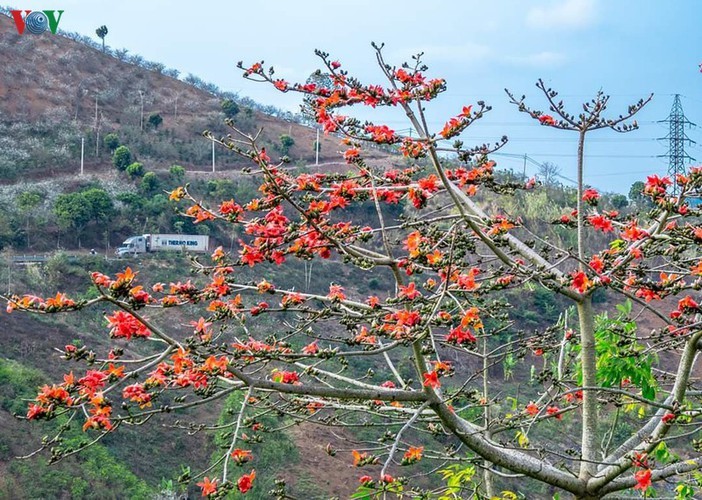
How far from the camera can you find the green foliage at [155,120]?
38.8m

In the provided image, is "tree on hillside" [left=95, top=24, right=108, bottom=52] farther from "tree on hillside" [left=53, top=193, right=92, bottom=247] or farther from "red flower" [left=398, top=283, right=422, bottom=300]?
"red flower" [left=398, top=283, right=422, bottom=300]

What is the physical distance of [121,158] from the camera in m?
32.6

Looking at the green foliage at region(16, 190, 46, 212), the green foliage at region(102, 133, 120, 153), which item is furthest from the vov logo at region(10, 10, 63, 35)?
the green foliage at region(16, 190, 46, 212)

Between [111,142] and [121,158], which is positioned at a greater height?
[111,142]

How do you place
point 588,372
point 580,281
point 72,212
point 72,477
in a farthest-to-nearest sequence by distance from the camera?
1. point 72,212
2. point 72,477
3. point 588,372
4. point 580,281

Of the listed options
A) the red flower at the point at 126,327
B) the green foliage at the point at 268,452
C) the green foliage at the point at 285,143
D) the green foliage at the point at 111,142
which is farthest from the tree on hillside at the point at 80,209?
the red flower at the point at 126,327

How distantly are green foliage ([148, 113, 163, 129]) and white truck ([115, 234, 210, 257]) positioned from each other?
520 inches

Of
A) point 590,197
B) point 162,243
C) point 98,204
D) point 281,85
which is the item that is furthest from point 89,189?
point 590,197

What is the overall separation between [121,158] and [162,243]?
7.89 meters

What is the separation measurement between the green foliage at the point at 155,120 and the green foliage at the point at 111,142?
3504mm

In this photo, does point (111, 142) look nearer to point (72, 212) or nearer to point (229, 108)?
point (229, 108)

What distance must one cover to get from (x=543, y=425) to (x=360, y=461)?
45.8ft

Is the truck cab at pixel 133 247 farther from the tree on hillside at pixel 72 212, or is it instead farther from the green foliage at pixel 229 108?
the green foliage at pixel 229 108

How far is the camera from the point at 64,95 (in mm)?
40562
